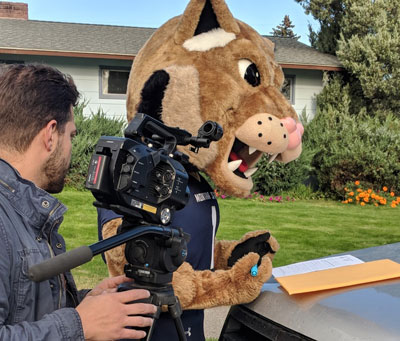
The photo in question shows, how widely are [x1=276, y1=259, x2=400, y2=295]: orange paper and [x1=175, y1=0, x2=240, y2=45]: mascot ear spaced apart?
4.39 feet

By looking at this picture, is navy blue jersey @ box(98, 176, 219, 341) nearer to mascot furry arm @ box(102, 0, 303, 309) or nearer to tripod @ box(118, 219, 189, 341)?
mascot furry arm @ box(102, 0, 303, 309)

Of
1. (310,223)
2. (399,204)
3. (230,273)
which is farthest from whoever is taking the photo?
(399,204)

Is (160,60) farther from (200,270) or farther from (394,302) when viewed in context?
(394,302)

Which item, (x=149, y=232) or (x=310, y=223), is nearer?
(x=149, y=232)

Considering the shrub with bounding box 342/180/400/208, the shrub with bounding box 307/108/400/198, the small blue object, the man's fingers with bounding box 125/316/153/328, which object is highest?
the man's fingers with bounding box 125/316/153/328

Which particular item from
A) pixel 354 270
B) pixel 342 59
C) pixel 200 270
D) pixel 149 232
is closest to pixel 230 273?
pixel 200 270

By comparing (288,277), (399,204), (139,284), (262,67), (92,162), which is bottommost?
(399,204)

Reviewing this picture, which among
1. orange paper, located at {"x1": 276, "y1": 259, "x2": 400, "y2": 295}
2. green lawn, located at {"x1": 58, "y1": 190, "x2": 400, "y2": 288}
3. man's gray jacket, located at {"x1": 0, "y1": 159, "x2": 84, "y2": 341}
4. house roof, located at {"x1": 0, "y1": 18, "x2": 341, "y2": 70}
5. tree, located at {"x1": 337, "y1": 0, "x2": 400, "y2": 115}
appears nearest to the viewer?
man's gray jacket, located at {"x1": 0, "y1": 159, "x2": 84, "y2": 341}

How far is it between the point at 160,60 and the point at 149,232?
1456 mm

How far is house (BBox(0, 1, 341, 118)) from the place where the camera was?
13.5 meters

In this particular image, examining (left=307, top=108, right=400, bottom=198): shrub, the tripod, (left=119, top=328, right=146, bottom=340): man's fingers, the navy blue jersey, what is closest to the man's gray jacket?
(left=119, top=328, right=146, bottom=340): man's fingers

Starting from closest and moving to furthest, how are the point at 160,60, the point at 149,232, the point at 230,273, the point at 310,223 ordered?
the point at 149,232
the point at 230,273
the point at 160,60
the point at 310,223

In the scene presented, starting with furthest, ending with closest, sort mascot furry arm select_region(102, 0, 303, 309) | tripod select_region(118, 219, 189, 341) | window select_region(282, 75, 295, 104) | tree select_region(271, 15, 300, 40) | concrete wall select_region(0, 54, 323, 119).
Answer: tree select_region(271, 15, 300, 40), window select_region(282, 75, 295, 104), concrete wall select_region(0, 54, 323, 119), mascot furry arm select_region(102, 0, 303, 309), tripod select_region(118, 219, 189, 341)

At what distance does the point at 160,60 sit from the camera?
2.68 m
